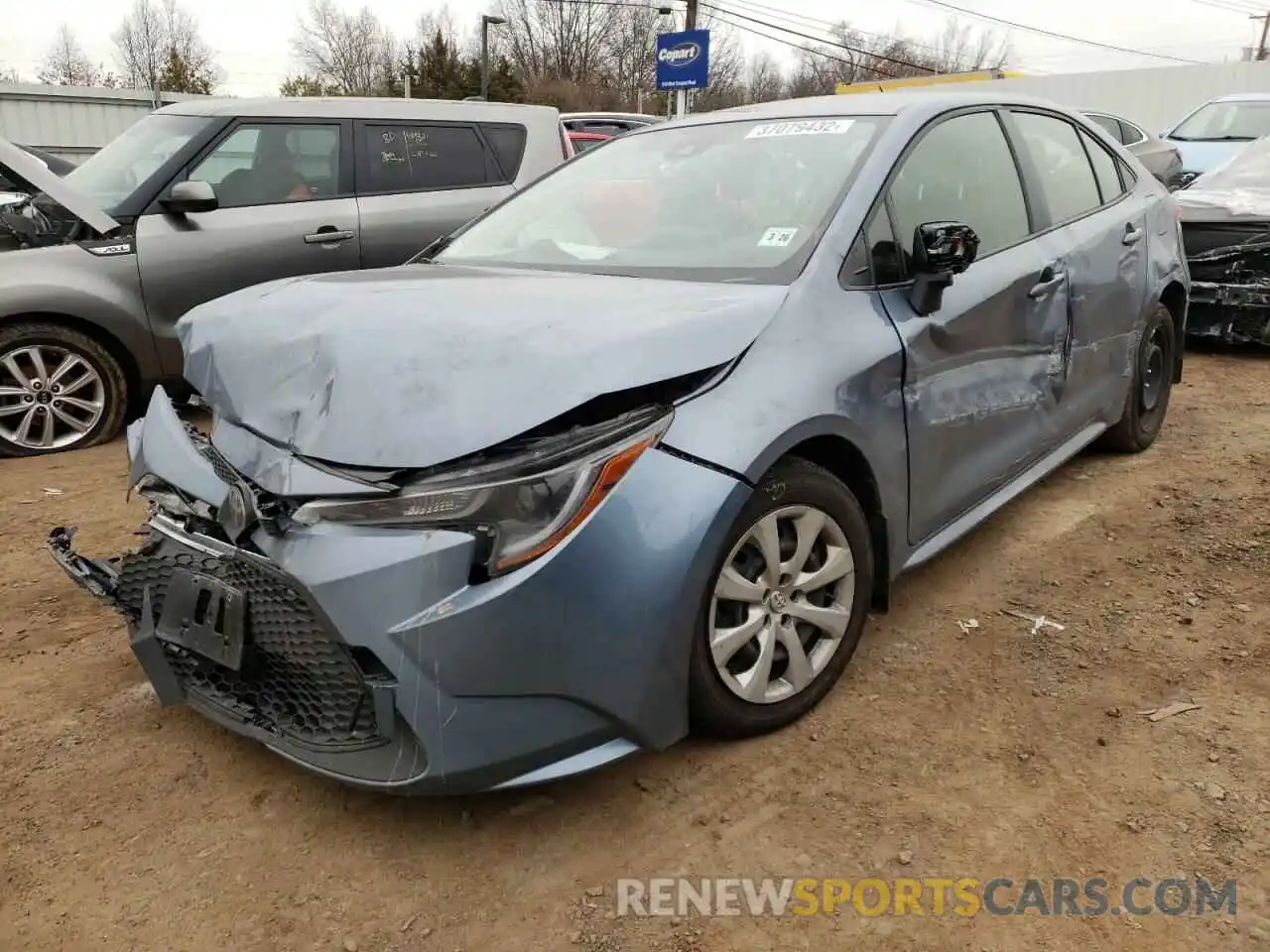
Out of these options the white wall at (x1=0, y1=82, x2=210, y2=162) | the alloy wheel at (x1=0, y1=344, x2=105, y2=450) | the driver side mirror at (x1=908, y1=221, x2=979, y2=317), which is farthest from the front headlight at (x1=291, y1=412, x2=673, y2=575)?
the white wall at (x1=0, y1=82, x2=210, y2=162)

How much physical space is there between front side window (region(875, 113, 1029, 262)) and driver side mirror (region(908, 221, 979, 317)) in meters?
0.08

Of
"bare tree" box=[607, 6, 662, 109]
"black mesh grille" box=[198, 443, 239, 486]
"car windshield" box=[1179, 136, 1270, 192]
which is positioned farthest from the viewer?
"bare tree" box=[607, 6, 662, 109]

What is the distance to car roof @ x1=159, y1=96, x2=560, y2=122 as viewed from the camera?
217 inches

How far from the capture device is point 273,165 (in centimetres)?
549

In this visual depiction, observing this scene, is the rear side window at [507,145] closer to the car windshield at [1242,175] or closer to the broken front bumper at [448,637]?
the broken front bumper at [448,637]

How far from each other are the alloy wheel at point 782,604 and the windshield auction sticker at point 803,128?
4.36 ft

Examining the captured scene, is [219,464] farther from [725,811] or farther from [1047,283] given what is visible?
[1047,283]

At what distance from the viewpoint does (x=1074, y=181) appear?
12.7 ft

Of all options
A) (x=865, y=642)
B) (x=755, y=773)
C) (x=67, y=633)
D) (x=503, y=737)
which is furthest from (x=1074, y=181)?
(x=67, y=633)

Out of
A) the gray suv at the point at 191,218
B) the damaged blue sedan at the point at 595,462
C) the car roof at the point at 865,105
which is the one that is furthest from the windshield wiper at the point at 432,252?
the gray suv at the point at 191,218

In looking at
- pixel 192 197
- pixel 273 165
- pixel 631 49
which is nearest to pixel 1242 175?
pixel 273 165

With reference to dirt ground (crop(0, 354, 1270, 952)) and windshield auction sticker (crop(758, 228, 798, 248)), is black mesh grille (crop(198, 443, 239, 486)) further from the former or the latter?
windshield auction sticker (crop(758, 228, 798, 248))

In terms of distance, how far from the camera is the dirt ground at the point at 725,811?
6.26ft

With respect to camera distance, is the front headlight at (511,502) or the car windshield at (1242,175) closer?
the front headlight at (511,502)
